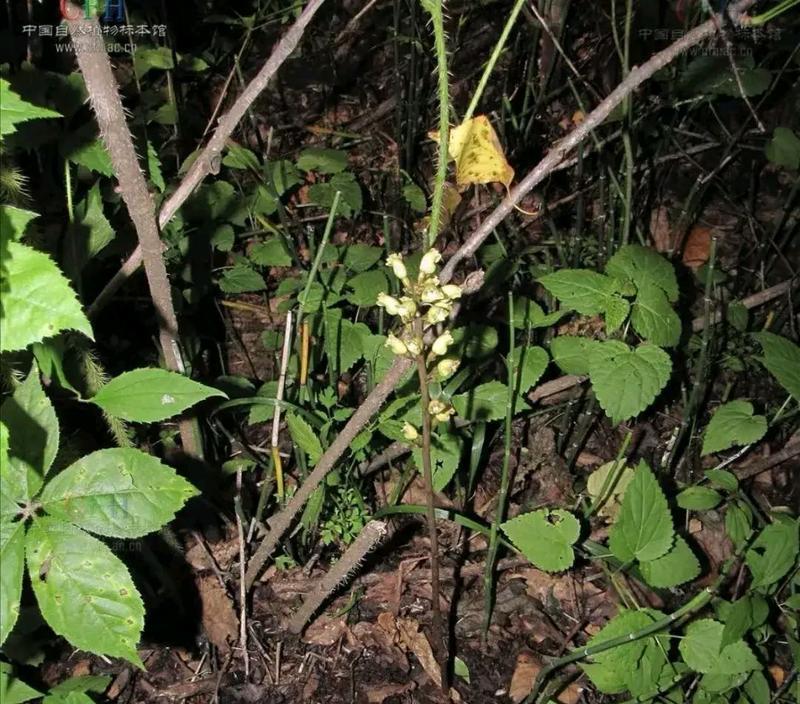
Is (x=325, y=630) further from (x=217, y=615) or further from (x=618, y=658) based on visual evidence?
(x=618, y=658)

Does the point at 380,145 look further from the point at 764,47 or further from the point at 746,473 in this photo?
the point at 746,473

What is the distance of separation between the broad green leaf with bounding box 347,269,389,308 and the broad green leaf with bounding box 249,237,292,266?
0.74 feet

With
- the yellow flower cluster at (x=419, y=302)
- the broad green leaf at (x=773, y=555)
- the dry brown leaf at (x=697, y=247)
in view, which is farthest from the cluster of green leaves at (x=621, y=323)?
the dry brown leaf at (x=697, y=247)

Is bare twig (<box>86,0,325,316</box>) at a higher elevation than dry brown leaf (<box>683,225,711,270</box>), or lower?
higher

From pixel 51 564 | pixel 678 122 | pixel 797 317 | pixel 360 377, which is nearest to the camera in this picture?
pixel 51 564

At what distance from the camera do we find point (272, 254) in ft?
6.17

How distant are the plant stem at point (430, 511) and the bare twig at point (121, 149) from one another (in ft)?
1.39

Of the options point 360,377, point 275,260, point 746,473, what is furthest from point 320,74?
point 746,473

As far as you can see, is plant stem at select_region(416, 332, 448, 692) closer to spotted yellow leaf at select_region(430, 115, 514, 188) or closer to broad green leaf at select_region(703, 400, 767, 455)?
spotted yellow leaf at select_region(430, 115, 514, 188)

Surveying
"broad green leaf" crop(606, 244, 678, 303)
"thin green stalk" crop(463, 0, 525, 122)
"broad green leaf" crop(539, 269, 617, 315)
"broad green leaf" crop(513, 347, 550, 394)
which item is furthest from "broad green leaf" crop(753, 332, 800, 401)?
"thin green stalk" crop(463, 0, 525, 122)

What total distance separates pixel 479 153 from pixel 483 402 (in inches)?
19.3

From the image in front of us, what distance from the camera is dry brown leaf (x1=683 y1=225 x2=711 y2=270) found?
241cm

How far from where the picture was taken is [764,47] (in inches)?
99.8

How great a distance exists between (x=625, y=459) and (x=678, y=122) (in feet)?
4.47
